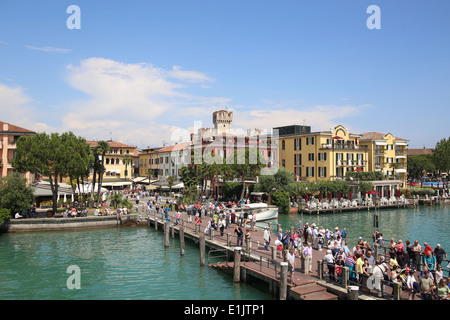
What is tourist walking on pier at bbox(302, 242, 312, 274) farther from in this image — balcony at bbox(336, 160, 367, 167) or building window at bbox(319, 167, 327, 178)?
balcony at bbox(336, 160, 367, 167)

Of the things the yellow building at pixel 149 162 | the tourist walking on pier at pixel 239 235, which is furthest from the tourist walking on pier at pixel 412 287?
the yellow building at pixel 149 162

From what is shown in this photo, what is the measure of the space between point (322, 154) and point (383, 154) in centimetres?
1992

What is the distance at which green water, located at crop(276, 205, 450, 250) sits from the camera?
35.3m

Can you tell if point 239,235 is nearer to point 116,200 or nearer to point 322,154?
point 116,200

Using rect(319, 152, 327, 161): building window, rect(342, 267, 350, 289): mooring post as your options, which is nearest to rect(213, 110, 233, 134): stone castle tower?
rect(319, 152, 327, 161): building window

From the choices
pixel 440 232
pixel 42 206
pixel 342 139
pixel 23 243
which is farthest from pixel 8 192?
pixel 342 139

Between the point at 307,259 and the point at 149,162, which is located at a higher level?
the point at 149,162

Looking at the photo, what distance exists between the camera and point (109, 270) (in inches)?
957

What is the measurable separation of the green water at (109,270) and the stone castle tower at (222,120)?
7584 centimetres

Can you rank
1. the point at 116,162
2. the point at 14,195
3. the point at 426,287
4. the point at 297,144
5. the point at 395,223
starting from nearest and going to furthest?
the point at 426,287, the point at 14,195, the point at 395,223, the point at 297,144, the point at 116,162

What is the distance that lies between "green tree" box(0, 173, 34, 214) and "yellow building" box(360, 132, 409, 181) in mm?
62631

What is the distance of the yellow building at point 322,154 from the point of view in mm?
62969

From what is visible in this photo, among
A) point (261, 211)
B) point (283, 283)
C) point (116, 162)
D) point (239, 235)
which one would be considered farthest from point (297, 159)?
point (283, 283)

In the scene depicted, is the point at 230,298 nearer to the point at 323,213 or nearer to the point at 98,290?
the point at 98,290
